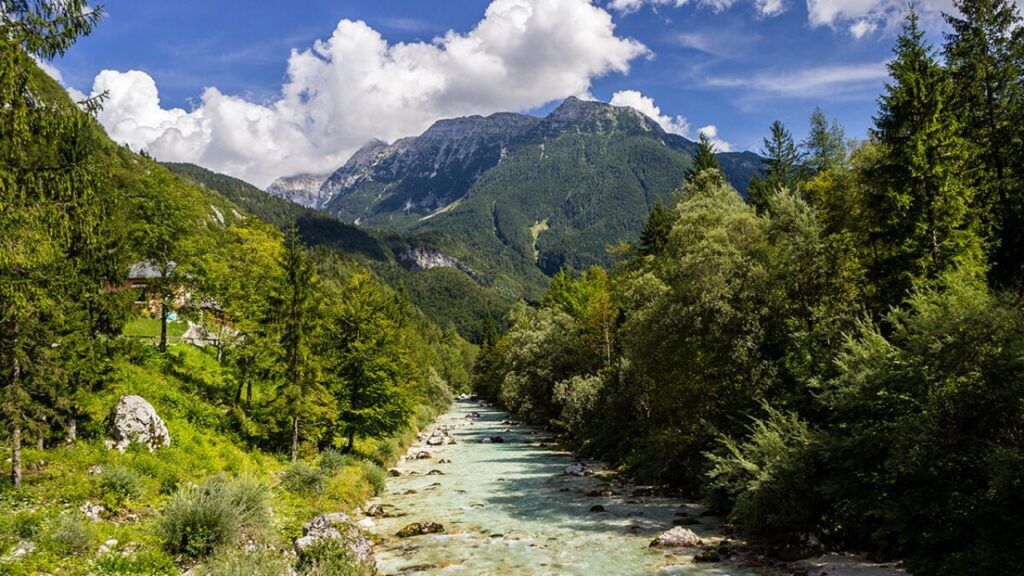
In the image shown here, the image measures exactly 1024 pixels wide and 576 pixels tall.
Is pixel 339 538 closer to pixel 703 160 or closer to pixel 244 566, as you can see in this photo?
pixel 244 566

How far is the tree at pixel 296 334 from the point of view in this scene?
108 ft

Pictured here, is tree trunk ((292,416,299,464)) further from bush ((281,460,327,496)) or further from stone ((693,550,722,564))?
stone ((693,550,722,564))

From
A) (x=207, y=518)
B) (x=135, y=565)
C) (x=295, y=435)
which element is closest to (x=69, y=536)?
(x=135, y=565)

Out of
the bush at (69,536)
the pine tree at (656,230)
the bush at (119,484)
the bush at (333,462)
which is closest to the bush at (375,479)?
the bush at (333,462)

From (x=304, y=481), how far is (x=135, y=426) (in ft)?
25.7

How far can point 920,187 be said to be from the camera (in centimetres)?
2223

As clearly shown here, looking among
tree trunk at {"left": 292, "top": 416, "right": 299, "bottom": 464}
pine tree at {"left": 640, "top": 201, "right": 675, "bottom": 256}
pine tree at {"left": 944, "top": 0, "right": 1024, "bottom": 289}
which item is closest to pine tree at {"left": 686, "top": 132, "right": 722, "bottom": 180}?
pine tree at {"left": 640, "top": 201, "right": 675, "bottom": 256}

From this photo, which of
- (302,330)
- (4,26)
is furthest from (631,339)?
(4,26)

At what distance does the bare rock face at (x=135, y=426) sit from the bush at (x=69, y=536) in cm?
915

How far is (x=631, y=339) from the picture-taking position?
→ 33.9 metres

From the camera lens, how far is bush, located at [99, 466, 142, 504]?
18584 mm

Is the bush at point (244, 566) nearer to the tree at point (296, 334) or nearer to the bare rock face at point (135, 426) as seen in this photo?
the bare rock face at point (135, 426)

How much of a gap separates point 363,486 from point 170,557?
15628mm

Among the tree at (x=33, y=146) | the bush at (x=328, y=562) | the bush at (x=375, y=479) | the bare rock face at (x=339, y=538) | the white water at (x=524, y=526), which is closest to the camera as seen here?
the tree at (x=33, y=146)
